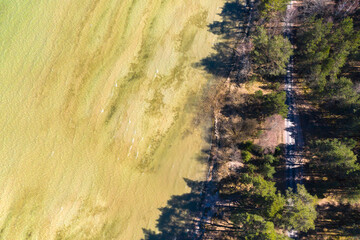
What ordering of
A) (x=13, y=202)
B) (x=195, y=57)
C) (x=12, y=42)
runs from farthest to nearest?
(x=195, y=57), (x=12, y=42), (x=13, y=202)

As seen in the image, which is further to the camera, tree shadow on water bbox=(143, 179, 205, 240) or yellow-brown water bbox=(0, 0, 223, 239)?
tree shadow on water bbox=(143, 179, 205, 240)

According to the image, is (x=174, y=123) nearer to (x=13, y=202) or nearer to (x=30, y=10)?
(x=13, y=202)

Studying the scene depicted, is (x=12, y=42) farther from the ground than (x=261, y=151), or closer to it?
farther from the ground

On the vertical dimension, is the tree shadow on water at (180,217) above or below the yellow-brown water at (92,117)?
below

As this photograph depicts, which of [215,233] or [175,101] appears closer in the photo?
[215,233]

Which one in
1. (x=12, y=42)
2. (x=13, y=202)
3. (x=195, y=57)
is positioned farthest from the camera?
(x=195, y=57)

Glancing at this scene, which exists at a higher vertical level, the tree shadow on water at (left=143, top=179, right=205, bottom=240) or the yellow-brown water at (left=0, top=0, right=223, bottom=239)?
the yellow-brown water at (left=0, top=0, right=223, bottom=239)

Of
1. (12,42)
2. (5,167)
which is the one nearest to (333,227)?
(5,167)
